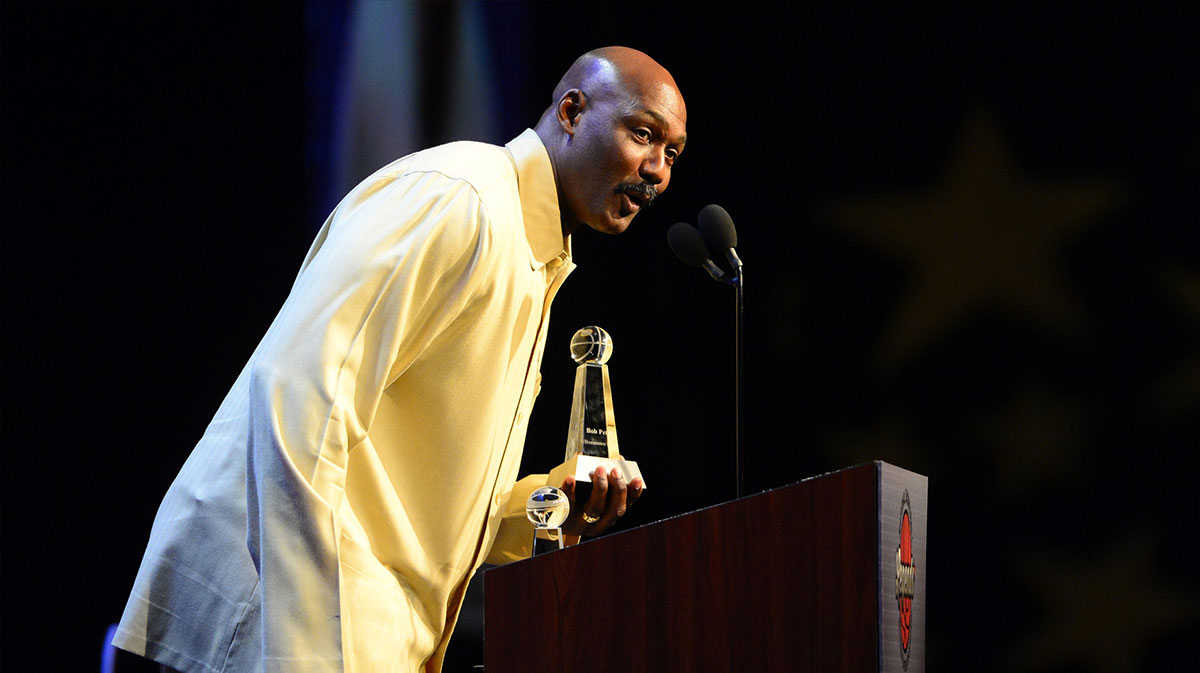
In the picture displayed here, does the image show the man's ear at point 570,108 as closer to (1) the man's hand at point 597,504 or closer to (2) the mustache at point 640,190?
(2) the mustache at point 640,190

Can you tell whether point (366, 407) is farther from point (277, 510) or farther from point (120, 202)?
point (120, 202)

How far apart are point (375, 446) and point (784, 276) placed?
1.91m

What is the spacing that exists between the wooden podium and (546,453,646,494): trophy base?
0.32 metres

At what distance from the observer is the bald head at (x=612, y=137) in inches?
70.7

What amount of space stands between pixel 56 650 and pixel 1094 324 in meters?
2.49

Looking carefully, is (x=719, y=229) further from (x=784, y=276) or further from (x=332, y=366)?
(x=332, y=366)

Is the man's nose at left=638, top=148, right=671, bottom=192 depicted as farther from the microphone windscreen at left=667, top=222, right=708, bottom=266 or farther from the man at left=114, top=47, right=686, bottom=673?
the microphone windscreen at left=667, top=222, right=708, bottom=266

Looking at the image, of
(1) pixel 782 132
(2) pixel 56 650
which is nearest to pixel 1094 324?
(1) pixel 782 132

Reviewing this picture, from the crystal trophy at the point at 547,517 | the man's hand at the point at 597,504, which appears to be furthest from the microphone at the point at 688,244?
the crystal trophy at the point at 547,517

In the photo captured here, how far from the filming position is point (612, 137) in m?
1.80

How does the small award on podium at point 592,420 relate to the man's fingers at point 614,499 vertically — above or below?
above

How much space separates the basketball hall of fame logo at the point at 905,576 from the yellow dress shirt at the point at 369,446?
579 millimetres

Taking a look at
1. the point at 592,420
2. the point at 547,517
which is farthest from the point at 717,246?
the point at 547,517

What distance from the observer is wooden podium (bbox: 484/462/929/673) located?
1.14 meters
